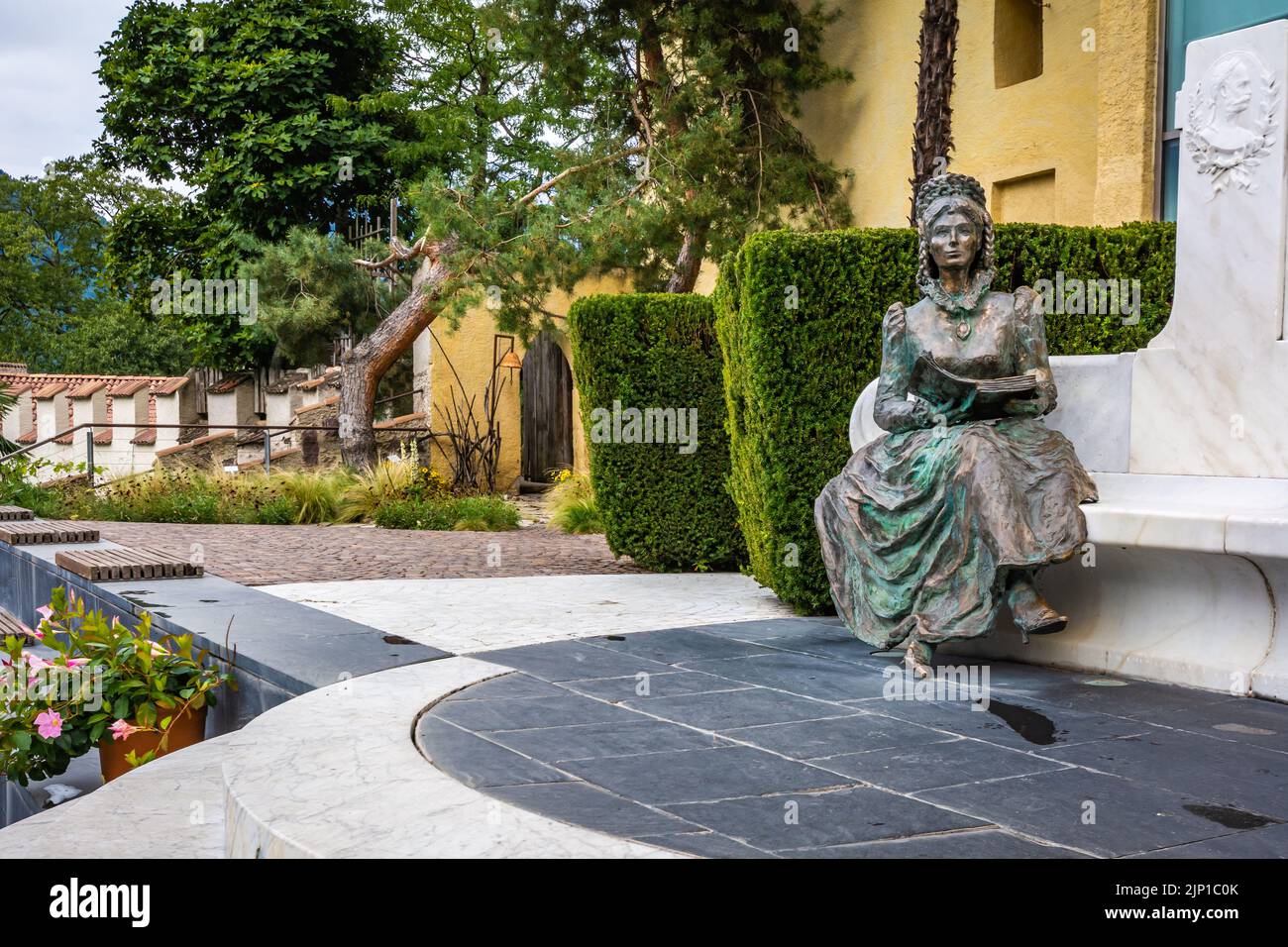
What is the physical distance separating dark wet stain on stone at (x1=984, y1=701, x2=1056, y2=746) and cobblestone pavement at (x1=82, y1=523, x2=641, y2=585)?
17.3 feet

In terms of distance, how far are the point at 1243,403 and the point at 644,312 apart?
4.97 m

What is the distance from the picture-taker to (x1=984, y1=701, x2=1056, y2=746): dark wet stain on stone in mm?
4047

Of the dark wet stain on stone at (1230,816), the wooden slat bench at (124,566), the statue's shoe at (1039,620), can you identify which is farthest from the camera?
the wooden slat bench at (124,566)

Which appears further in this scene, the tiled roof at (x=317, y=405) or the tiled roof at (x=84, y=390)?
the tiled roof at (x=84, y=390)

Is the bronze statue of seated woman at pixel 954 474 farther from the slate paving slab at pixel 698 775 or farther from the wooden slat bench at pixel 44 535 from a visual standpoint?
the wooden slat bench at pixel 44 535

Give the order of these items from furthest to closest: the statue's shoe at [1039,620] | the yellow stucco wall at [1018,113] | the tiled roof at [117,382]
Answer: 1. the tiled roof at [117,382]
2. the yellow stucco wall at [1018,113]
3. the statue's shoe at [1039,620]

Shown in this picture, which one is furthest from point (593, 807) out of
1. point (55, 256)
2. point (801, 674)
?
point (55, 256)

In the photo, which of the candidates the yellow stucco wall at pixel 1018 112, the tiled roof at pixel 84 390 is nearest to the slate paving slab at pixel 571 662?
the yellow stucco wall at pixel 1018 112

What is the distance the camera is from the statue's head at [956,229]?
17.3 feet

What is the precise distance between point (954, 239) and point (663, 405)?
4183 millimetres

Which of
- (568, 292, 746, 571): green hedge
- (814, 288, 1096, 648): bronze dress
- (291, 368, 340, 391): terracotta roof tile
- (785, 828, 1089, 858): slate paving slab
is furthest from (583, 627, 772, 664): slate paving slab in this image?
(291, 368, 340, 391): terracotta roof tile

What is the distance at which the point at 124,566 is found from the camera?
304 inches

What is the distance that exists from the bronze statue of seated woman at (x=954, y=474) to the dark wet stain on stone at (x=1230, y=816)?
156 cm
